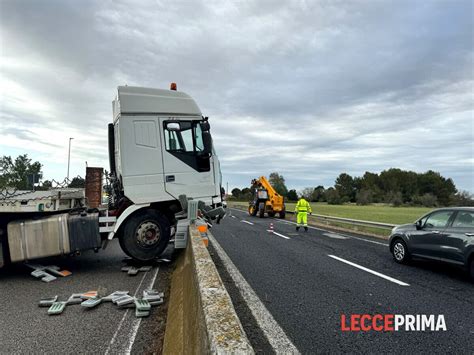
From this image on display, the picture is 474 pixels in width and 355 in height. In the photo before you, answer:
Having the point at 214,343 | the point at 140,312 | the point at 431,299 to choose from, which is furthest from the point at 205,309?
the point at 431,299

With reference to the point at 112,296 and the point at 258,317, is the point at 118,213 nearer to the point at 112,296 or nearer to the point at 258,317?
the point at 112,296

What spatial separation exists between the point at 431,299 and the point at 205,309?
4.46 m

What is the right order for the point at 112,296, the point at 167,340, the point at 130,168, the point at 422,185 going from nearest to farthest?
the point at 167,340, the point at 112,296, the point at 130,168, the point at 422,185

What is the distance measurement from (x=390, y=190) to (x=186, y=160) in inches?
4682

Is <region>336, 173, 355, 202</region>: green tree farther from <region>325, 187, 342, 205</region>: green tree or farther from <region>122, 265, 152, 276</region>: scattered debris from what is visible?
<region>122, 265, 152, 276</region>: scattered debris

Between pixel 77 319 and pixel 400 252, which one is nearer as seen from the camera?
pixel 77 319

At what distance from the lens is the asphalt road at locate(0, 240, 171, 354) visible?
3.51m

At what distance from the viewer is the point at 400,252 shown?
823 centimetres

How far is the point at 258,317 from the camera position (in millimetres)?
4227

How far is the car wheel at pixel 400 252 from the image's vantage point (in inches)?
317

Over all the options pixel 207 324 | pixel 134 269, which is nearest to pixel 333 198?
Answer: pixel 134 269

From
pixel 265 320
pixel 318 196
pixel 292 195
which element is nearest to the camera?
pixel 265 320

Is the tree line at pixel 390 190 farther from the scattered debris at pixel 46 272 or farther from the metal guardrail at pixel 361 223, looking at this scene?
the scattered debris at pixel 46 272

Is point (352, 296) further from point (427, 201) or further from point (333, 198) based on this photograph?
point (427, 201)
